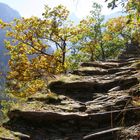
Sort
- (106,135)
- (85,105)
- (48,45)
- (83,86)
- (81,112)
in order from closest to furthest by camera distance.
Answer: (106,135) < (81,112) < (85,105) < (83,86) < (48,45)

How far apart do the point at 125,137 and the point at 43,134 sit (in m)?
3.07

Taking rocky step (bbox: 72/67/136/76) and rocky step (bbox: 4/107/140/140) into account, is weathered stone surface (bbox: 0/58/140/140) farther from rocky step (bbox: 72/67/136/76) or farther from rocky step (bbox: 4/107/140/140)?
rocky step (bbox: 72/67/136/76)

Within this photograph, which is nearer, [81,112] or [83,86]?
[81,112]

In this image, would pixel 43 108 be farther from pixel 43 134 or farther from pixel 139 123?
pixel 139 123

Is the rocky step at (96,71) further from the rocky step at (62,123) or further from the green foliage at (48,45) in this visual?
the green foliage at (48,45)

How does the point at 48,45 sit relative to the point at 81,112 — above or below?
above

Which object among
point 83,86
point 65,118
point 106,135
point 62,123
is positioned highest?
point 83,86

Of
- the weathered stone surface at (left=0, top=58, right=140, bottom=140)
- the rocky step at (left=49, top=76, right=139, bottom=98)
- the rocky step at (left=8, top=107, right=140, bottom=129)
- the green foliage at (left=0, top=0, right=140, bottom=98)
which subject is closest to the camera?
the weathered stone surface at (left=0, top=58, right=140, bottom=140)

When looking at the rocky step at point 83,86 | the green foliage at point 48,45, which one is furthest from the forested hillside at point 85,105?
the green foliage at point 48,45

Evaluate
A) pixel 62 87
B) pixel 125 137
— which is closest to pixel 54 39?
pixel 62 87

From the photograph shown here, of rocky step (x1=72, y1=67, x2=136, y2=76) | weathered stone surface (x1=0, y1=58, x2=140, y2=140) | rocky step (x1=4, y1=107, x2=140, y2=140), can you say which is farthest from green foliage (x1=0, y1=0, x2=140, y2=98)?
rocky step (x1=4, y1=107, x2=140, y2=140)

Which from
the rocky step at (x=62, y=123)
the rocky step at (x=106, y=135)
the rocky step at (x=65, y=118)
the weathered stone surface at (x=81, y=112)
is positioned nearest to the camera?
the rocky step at (x=106, y=135)

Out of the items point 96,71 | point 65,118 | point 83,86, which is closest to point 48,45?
point 96,71

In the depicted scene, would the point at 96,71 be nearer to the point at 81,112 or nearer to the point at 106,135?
the point at 81,112
